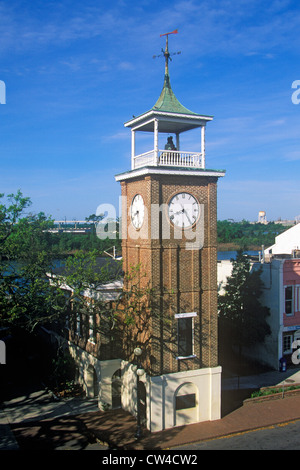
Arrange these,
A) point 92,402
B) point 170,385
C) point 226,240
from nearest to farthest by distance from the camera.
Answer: point 170,385 < point 92,402 < point 226,240

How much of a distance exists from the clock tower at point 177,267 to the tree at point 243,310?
9205mm

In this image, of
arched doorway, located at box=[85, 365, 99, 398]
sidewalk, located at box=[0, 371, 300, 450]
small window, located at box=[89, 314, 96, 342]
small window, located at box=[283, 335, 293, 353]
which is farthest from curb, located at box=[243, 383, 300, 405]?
small window, located at box=[89, 314, 96, 342]

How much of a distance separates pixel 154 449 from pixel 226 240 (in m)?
103

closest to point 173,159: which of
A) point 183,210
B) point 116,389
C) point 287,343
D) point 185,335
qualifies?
point 183,210

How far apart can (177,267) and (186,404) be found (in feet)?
20.9

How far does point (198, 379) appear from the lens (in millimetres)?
20000

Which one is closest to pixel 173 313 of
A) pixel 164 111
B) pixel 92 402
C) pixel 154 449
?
pixel 154 449

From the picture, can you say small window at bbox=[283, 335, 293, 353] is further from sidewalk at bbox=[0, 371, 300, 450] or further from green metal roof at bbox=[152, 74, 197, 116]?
green metal roof at bbox=[152, 74, 197, 116]

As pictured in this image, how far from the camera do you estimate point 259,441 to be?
61.1 ft

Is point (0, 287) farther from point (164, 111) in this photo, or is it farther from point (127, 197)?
point (164, 111)

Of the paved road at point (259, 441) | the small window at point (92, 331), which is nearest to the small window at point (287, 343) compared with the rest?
the paved road at point (259, 441)

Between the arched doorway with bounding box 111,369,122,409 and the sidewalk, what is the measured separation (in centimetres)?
64

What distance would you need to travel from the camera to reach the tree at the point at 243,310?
28.9 metres

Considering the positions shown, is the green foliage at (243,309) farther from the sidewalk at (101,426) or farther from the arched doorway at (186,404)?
the arched doorway at (186,404)
